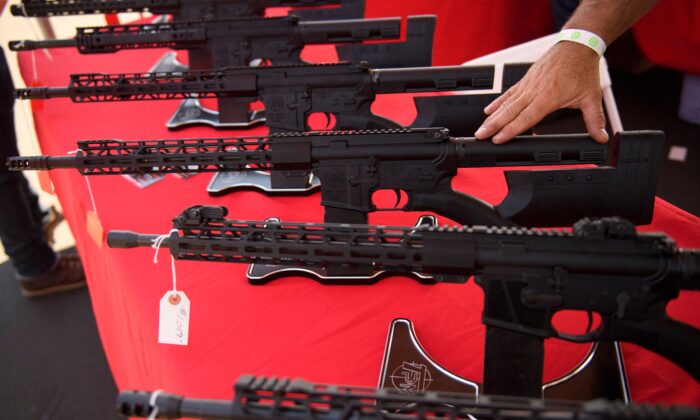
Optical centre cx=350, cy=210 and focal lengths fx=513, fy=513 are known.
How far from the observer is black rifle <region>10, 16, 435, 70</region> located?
237 centimetres

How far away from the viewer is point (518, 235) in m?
1.13

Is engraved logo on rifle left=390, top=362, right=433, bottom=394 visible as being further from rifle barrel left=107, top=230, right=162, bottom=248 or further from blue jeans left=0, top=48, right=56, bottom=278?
blue jeans left=0, top=48, right=56, bottom=278

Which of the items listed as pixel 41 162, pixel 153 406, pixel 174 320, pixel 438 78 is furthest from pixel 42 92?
pixel 153 406

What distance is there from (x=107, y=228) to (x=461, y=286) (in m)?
1.33

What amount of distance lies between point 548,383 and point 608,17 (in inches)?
44.7

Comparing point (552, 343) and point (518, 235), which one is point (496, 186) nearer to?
point (552, 343)

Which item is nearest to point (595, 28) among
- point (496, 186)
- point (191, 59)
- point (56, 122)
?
point (496, 186)

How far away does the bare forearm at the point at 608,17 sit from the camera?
1615 millimetres

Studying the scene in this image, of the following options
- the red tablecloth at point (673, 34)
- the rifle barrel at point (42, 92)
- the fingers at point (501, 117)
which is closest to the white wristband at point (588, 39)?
the fingers at point (501, 117)

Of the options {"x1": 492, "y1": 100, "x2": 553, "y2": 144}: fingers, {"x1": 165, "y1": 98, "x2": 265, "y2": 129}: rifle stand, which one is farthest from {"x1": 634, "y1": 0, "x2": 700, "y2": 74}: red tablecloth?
{"x1": 165, "y1": 98, "x2": 265, "y2": 129}: rifle stand

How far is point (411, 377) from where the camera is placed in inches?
53.4

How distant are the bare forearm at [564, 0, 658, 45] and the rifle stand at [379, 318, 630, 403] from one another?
37.8 inches

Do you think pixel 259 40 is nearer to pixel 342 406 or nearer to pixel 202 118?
pixel 202 118

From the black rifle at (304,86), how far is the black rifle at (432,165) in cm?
46
